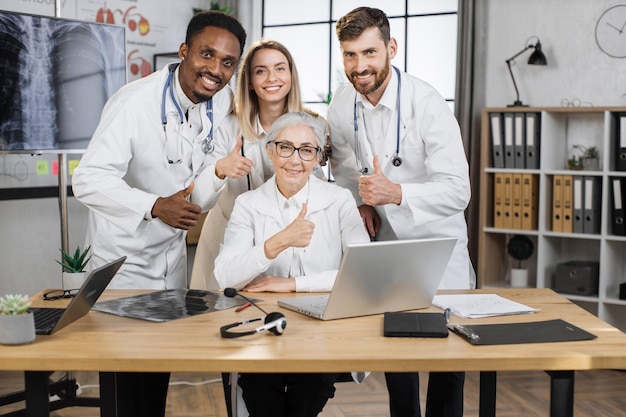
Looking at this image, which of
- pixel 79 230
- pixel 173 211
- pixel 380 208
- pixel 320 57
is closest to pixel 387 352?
pixel 173 211

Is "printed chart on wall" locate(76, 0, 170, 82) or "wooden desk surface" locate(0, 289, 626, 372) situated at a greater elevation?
"printed chart on wall" locate(76, 0, 170, 82)

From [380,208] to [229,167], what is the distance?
633 millimetres

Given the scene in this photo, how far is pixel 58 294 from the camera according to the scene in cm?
240

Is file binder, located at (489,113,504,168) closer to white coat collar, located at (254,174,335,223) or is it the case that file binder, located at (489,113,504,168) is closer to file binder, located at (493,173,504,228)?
file binder, located at (493,173,504,228)

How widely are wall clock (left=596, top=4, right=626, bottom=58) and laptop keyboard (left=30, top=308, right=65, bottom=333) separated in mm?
3985

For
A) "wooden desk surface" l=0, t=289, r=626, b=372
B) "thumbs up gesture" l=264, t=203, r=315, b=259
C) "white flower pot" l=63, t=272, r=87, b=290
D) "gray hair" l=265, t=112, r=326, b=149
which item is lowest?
"wooden desk surface" l=0, t=289, r=626, b=372

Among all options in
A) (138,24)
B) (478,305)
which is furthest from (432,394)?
(138,24)

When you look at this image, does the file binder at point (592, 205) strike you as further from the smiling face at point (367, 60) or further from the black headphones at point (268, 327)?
the black headphones at point (268, 327)

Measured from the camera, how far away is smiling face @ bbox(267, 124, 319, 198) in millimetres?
2645

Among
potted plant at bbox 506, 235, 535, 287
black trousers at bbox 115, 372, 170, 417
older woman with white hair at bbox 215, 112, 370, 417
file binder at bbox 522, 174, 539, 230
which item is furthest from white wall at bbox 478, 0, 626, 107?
black trousers at bbox 115, 372, 170, 417

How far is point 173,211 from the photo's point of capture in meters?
2.54

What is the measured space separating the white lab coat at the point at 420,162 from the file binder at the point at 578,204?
201 centimetres

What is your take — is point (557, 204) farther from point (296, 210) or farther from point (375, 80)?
point (296, 210)

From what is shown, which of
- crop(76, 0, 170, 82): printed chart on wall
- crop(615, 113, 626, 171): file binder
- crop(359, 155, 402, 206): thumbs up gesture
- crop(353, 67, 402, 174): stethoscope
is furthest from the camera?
crop(76, 0, 170, 82): printed chart on wall
